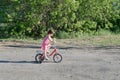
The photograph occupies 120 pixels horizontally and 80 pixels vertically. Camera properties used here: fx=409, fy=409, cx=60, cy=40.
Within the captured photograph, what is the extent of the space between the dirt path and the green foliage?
4501 millimetres

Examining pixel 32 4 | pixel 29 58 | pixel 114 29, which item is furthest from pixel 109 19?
pixel 29 58

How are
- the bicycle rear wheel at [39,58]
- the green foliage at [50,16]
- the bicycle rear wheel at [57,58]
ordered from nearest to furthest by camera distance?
1. the bicycle rear wheel at [39,58]
2. the bicycle rear wheel at [57,58]
3. the green foliage at [50,16]

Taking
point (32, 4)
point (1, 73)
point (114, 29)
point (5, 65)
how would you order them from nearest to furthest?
point (1, 73), point (5, 65), point (32, 4), point (114, 29)

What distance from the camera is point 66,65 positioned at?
1444 centimetres

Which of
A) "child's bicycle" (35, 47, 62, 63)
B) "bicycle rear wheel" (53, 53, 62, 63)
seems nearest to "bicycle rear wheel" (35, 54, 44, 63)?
"child's bicycle" (35, 47, 62, 63)

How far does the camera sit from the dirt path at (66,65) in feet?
40.1

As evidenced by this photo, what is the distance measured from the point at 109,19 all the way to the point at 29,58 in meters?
11.8

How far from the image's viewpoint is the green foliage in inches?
950

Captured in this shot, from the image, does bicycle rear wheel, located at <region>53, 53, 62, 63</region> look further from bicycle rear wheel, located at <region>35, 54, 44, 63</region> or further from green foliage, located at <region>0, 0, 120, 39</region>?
green foliage, located at <region>0, 0, 120, 39</region>

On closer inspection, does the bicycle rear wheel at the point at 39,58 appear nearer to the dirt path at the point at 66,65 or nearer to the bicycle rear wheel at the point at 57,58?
the dirt path at the point at 66,65

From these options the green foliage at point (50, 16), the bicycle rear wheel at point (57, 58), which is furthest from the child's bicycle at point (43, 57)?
the green foliage at point (50, 16)

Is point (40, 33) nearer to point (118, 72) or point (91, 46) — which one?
point (91, 46)

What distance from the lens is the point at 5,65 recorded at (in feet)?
47.2

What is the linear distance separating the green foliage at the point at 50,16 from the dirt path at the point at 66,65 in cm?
450
